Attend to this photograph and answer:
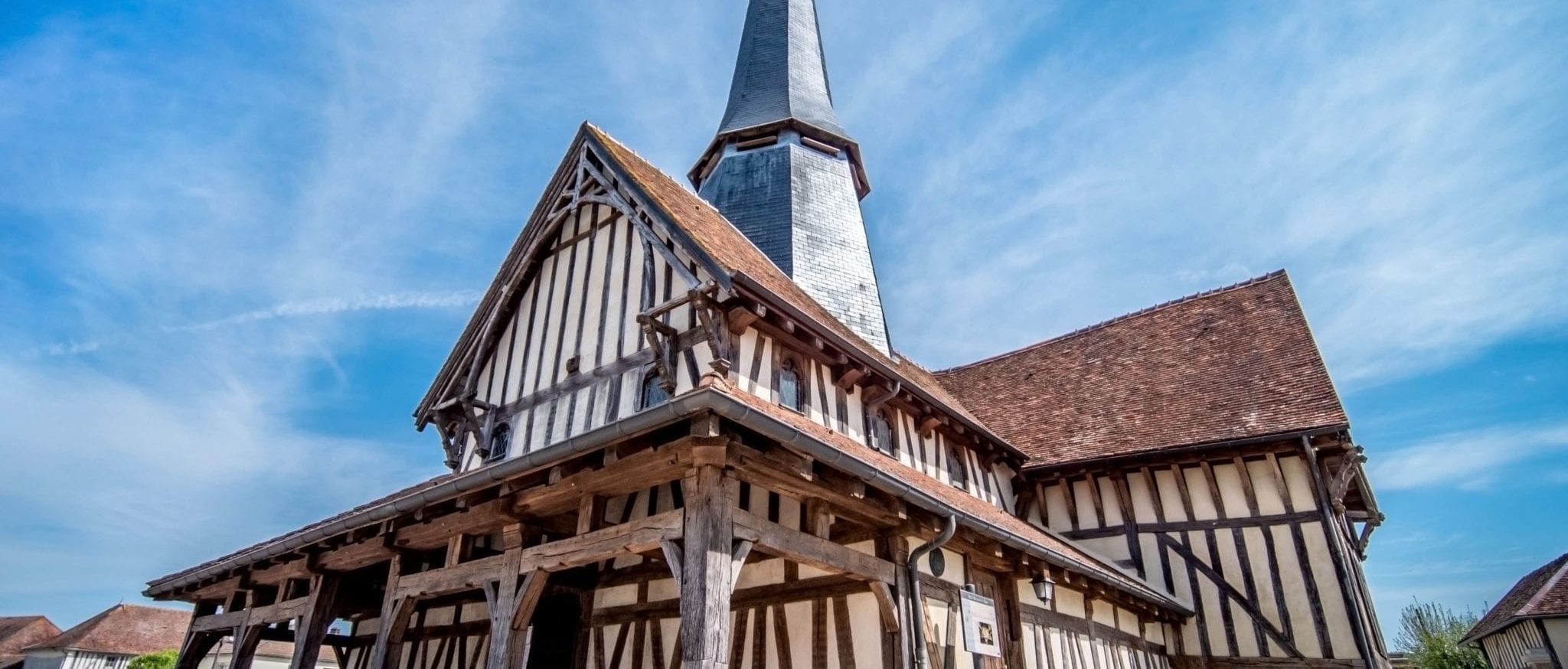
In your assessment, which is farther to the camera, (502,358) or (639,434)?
(502,358)

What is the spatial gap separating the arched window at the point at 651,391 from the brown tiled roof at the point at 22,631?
3648cm

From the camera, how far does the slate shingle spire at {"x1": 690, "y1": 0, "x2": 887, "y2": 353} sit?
434 inches

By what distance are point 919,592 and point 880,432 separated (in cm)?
270

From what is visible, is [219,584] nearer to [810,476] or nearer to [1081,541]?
[810,476]

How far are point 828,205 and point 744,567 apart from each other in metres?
7.17

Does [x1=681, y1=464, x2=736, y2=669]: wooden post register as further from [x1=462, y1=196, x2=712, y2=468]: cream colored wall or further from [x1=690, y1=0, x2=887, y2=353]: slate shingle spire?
[x1=690, y1=0, x2=887, y2=353]: slate shingle spire

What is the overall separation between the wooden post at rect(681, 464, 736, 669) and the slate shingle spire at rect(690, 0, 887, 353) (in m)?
6.43

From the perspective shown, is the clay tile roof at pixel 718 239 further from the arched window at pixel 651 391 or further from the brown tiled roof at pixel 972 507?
the arched window at pixel 651 391

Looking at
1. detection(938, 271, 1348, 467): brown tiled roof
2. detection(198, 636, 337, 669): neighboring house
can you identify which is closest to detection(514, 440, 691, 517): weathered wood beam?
detection(938, 271, 1348, 467): brown tiled roof

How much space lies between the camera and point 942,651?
5828 millimetres

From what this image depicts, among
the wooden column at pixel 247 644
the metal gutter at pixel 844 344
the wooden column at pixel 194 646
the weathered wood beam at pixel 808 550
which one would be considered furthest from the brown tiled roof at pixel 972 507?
the wooden column at pixel 194 646

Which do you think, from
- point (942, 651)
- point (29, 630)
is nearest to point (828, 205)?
point (942, 651)

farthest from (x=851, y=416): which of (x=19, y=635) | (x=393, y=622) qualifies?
(x=19, y=635)

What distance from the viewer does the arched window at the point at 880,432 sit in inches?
313
